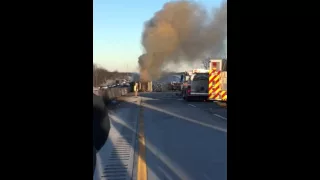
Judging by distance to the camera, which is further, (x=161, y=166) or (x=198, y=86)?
(x=198, y=86)

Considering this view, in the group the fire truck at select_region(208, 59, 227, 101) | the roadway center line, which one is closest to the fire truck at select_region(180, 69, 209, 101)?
the fire truck at select_region(208, 59, 227, 101)

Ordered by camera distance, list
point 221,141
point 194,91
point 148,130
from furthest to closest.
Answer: point 194,91, point 148,130, point 221,141

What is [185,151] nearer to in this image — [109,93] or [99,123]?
[99,123]

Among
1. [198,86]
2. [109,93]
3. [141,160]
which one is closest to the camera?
[141,160]

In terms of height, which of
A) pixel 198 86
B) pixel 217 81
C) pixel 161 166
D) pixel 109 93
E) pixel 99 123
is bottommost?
pixel 161 166

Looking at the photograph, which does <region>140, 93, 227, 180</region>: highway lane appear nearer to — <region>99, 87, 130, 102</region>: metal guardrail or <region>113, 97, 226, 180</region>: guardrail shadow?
<region>113, 97, 226, 180</region>: guardrail shadow

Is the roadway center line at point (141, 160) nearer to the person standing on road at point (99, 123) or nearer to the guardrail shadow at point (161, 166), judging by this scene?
the guardrail shadow at point (161, 166)

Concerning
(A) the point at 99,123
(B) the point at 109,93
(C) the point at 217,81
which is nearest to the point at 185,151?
(A) the point at 99,123
